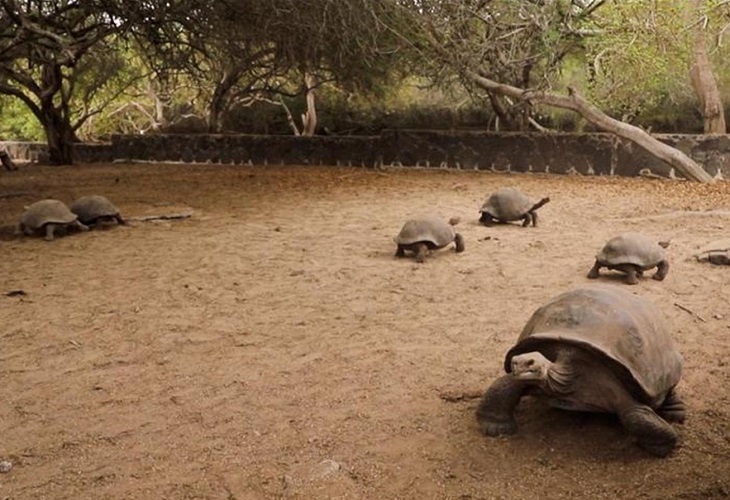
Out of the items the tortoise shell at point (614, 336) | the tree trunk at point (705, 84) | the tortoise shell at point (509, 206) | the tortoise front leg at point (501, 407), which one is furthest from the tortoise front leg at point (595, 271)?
the tree trunk at point (705, 84)

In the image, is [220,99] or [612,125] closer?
[612,125]

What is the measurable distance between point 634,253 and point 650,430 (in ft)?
9.19

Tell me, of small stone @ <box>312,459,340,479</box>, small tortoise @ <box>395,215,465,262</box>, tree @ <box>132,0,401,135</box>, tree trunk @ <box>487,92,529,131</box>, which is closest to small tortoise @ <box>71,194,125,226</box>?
tree @ <box>132,0,401,135</box>

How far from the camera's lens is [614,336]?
263cm

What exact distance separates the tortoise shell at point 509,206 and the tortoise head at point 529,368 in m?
5.09

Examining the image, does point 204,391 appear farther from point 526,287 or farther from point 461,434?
point 526,287

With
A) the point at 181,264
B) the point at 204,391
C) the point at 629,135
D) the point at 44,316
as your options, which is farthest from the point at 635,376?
the point at 629,135

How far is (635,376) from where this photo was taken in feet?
8.41

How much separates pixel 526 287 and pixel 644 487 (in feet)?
9.21

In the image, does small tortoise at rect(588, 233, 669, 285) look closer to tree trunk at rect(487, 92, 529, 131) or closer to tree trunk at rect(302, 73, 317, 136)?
tree trunk at rect(487, 92, 529, 131)

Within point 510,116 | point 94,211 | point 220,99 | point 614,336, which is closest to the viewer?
point 614,336

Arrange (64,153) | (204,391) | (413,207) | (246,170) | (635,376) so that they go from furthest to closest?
(64,153)
(246,170)
(413,207)
(204,391)
(635,376)

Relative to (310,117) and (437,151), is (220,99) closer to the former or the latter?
(310,117)

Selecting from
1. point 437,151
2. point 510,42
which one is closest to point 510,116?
point 437,151
